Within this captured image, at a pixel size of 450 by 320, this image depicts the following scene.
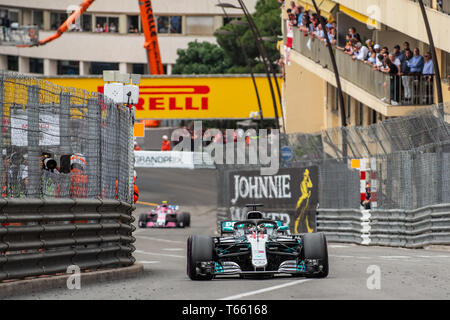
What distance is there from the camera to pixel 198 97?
59625 mm

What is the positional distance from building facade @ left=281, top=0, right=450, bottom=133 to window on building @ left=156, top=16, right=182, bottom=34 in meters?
44.3

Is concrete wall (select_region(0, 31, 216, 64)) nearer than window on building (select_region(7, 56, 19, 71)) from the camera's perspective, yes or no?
Yes

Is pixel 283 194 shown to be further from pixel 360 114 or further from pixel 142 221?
pixel 142 221

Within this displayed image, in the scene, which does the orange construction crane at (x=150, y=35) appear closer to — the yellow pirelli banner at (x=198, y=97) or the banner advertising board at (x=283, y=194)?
the yellow pirelli banner at (x=198, y=97)

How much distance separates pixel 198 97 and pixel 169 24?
140 feet

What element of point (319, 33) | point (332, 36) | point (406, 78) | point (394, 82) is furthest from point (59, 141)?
point (319, 33)

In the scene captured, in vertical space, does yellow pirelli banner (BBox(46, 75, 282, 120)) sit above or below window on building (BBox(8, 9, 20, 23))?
below

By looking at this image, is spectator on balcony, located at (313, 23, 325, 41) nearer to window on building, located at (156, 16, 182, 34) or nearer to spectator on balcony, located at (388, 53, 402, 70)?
spectator on balcony, located at (388, 53, 402, 70)

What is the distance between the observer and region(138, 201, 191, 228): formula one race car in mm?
45219

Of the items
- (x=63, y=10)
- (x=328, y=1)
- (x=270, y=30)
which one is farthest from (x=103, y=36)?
(x=328, y=1)

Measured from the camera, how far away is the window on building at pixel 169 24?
101 m

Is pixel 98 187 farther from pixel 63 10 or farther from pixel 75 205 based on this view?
pixel 63 10

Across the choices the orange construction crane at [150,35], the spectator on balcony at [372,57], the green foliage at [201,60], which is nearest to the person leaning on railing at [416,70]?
the spectator on balcony at [372,57]

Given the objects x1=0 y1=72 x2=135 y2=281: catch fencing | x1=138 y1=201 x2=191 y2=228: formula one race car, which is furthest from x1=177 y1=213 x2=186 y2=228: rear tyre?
x1=0 y1=72 x2=135 y2=281: catch fencing
